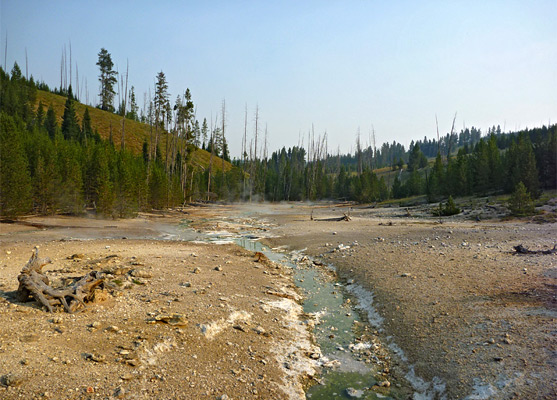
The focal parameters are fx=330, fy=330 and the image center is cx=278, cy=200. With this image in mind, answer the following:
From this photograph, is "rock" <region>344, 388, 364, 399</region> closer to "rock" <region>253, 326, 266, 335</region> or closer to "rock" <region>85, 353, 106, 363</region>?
"rock" <region>253, 326, 266, 335</region>

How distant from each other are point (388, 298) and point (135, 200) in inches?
1323

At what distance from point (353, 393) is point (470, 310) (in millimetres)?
4117

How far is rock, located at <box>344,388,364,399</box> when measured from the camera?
573 centimetres

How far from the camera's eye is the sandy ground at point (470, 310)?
5.54 meters

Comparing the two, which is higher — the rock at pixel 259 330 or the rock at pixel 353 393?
the rock at pixel 259 330

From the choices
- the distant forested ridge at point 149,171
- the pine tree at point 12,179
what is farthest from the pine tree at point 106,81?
the pine tree at point 12,179

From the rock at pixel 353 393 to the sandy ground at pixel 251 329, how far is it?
0.84 metres

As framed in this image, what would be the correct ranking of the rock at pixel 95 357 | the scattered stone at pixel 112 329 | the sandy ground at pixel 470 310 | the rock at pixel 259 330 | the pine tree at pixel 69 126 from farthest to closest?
the pine tree at pixel 69 126
the rock at pixel 259 330
the scattered stone at pixel 112 329
the sandy ground at pixel 470 310
the rock at pixel 95 357

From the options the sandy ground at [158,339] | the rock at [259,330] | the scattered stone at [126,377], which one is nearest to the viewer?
the sandy ground at [158,339]

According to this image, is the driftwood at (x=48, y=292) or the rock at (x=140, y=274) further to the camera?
the rock at (x=140, y=274)

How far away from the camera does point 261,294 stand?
1027 centimetres

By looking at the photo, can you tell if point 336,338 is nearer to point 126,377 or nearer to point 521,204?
point 126,377

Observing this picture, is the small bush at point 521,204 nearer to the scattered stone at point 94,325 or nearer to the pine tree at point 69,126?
the scattered stone at point 94,325

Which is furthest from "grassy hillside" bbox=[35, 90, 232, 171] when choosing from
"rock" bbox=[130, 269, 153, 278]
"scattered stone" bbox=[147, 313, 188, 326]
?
"scattered stone" bbox=[147, 313, 188, 326]
